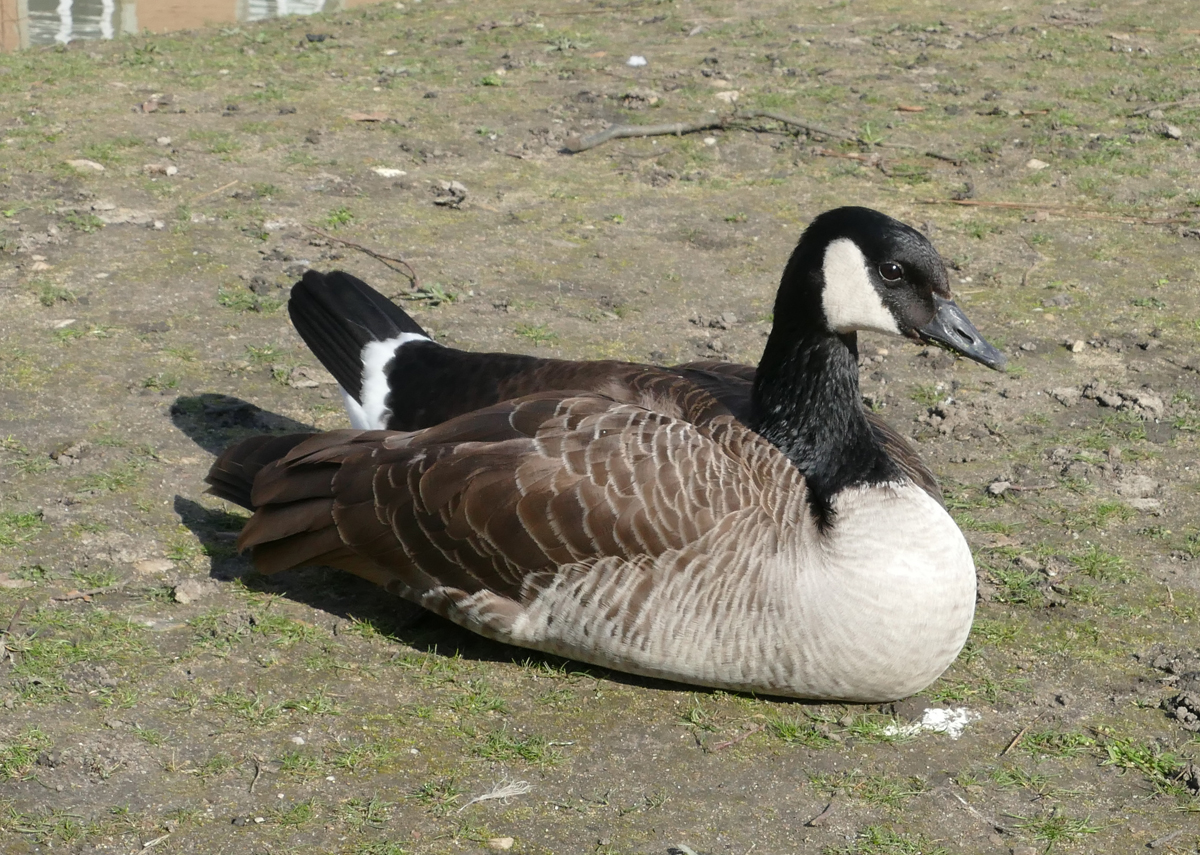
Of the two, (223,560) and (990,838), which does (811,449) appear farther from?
(223,560)

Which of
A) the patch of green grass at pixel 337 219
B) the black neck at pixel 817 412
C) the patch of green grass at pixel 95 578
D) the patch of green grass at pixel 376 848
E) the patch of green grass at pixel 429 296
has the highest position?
the black neck at pixel 817 412

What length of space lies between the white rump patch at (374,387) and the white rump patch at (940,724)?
2.22 m

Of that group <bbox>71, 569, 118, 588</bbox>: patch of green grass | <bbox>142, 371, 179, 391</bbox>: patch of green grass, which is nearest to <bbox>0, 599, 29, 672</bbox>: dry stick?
<bbox>71, 569, 118, 588</bbox>: patch of green grass

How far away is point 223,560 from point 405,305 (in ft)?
7.85

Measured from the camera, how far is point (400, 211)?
8.08m

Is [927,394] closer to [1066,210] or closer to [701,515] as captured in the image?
[701,515]

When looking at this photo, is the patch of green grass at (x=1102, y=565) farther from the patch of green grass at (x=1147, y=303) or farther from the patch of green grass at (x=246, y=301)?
the patch of green grass at (x=246, y=301)

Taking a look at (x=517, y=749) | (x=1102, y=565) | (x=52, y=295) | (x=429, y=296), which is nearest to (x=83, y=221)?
(x=52, y=295)

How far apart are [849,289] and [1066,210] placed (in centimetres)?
476

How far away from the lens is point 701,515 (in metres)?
4.07

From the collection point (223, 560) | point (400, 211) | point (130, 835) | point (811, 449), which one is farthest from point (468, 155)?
point (130, 835)

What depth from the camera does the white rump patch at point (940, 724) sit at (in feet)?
13.7

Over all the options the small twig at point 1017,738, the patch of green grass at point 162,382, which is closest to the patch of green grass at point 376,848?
the small twig at point 1017,738

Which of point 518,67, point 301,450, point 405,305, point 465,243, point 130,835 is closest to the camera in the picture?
point 130,835
